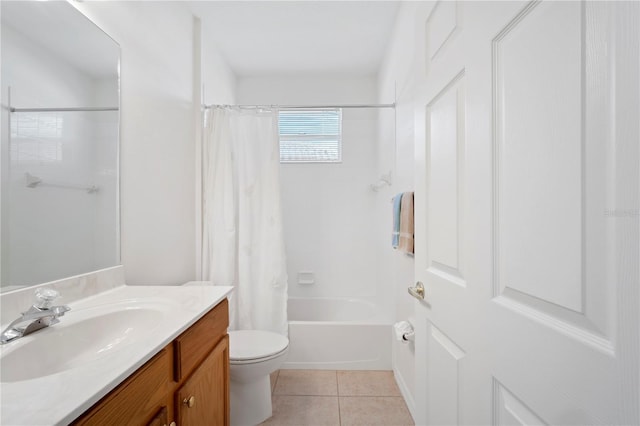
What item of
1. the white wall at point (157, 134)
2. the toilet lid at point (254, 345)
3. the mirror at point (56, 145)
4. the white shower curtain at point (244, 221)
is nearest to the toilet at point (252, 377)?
the toilet lid at point (254, 345)

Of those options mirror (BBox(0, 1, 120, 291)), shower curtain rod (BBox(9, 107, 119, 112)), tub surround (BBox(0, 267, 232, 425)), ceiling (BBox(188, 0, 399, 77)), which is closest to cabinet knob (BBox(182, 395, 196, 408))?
tub surround (BBox(0, 267, 232, 425))

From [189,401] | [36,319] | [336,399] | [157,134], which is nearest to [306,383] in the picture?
[336,399]

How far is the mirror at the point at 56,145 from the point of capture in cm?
85

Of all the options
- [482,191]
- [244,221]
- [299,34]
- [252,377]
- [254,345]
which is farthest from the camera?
[299,34]

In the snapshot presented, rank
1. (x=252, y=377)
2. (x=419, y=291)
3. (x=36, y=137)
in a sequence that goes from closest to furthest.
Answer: (x=36, y=137) < (x=419, y=291) < (x=252, y=377)

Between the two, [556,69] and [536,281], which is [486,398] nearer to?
[536,281]

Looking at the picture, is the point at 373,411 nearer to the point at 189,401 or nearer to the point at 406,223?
the point at 406,223

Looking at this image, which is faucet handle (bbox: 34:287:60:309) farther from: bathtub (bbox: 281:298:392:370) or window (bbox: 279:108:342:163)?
window (bbox: 279:108:342:163)

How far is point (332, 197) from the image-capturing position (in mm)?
3043

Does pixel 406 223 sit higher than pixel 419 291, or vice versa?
pixel 406 223

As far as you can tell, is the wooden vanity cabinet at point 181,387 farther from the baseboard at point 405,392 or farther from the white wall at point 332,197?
the white wall at point 332,197

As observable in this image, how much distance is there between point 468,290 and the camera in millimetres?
732

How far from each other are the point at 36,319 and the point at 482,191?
1.17m

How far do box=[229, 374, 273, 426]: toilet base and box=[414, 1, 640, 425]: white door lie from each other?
109 centimetres
